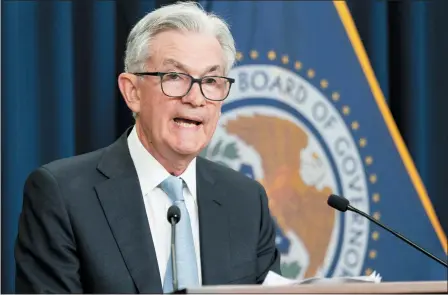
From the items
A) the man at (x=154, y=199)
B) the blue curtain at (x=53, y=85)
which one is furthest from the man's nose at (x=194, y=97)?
the blue curtain at (x=53, y=85)

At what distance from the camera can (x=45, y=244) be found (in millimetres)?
1993

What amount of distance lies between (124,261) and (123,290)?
0.07 m

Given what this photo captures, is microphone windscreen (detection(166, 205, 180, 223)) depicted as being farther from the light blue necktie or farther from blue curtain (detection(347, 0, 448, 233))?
blue curtain (detection(347, 0, 448, 233))

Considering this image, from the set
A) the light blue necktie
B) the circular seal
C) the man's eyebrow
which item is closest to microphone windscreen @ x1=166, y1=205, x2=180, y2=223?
the light blue necktie

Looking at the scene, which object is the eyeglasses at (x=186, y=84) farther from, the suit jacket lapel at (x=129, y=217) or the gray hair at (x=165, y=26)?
the suit jacket lapel at (x=129, y=217)

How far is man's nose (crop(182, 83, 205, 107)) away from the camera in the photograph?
2.13m

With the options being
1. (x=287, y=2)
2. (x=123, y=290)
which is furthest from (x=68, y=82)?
(x=123, y=290)

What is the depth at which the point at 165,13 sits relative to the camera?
→ 86.0 inches

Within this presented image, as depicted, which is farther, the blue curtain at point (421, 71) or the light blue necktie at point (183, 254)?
the blue curtain at point (421, 71)

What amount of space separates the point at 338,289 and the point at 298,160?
1.67 metres

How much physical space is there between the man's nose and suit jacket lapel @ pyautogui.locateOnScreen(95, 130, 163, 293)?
0.22m

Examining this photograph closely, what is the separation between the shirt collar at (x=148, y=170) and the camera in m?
2.17

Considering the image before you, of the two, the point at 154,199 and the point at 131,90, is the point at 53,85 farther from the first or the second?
the point at 154,199

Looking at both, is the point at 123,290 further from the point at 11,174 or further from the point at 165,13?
the point at 11,174
